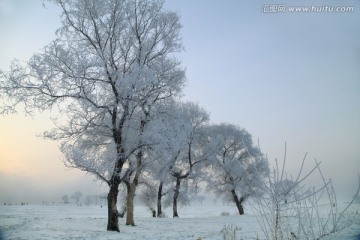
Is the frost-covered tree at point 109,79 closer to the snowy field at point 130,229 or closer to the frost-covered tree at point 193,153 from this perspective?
the snowy field at point 130,229

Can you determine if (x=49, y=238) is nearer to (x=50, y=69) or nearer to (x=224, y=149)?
(x=50, y=69)

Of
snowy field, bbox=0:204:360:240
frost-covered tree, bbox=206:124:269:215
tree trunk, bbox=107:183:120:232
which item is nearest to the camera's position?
snowy field, bbox=0:204:360:240

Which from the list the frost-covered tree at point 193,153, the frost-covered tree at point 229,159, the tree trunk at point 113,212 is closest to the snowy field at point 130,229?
the tree trunk at point 113,212

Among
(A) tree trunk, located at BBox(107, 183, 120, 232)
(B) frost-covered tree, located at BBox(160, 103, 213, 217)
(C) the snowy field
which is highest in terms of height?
(B) frost-covered tree, located at BBox(160, 103, 213, 217)

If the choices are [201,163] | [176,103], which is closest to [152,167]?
[176,103]

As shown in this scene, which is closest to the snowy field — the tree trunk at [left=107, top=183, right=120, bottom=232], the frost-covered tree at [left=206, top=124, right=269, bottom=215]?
the tree trunk at [left=107, top=183, right=120, bottom=232]

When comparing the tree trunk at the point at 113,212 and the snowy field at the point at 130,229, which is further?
the tree trunk at the point at 113,212

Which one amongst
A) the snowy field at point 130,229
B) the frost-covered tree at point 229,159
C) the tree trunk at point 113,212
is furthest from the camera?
the frost-covered tree at point 229,159

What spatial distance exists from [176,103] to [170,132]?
3.10 m

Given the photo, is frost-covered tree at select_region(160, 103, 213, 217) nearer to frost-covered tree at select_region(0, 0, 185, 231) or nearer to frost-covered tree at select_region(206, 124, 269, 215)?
frost-covered tree at select_region(206, 124, 269, 215)

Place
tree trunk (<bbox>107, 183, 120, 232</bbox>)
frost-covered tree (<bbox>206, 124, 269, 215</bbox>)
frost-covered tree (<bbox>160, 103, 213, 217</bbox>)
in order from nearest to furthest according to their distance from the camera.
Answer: tree trunk (<bbox>107, 183, 120, 232</bbox>)
frost-covered tree (<bbox>160, 103, 213, 217</bbox>)
frost-covered tree (<bbox>206, 124, 269, 215</bbox>)

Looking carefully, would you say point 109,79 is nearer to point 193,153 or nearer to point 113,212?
point 113,212

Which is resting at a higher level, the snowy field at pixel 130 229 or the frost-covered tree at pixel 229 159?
the frost-covered tree at pixel 229 159

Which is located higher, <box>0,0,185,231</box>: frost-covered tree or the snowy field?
<box>0,0,185,231</box>: frost-covered tree
